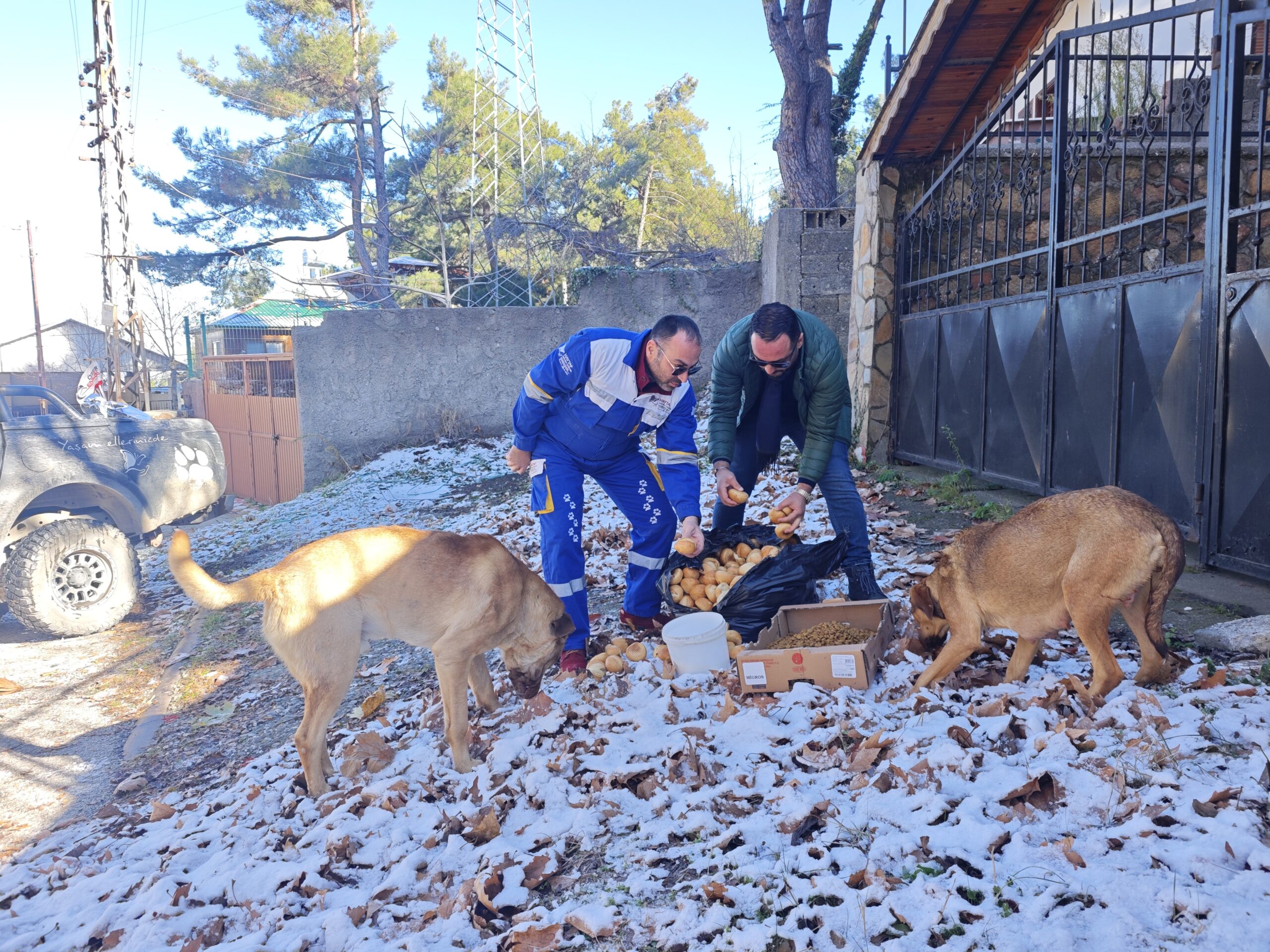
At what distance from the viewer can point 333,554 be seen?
399 centimetres

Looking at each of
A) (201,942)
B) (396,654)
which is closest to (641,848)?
(201,942)

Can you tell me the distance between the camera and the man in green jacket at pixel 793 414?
4.97m

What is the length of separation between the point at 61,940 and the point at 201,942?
605 millimetres

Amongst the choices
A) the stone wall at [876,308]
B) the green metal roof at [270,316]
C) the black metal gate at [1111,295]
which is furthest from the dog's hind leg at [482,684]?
the green metal roof at [270,316]

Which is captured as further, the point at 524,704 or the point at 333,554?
the point at 524,704

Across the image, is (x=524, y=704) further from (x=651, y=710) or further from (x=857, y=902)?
(x=857, y=902)

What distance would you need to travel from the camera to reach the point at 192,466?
31.1 ft

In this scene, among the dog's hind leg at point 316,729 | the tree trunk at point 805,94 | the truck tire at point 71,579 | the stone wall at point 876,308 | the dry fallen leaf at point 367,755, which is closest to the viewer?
the dog's hind leg at point 316,729

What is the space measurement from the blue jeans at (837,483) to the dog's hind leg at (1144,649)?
5.65 feet

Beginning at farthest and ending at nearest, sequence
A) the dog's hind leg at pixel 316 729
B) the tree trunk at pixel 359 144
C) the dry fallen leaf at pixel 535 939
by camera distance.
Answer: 1. the tree trunk at pixel 359 144
2. the dog's hind leg at pixel 316 729
3. the dry fallen leaf at pixel 535 939

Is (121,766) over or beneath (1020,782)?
beneath

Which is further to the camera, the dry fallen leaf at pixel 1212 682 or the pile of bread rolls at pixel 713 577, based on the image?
the pile of bread rolls at pixel 713 577

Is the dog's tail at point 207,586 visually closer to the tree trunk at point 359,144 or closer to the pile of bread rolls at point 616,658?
the pile of bread rolls at point 616,658

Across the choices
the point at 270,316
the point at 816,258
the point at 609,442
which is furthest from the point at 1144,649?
the point at 270,316
